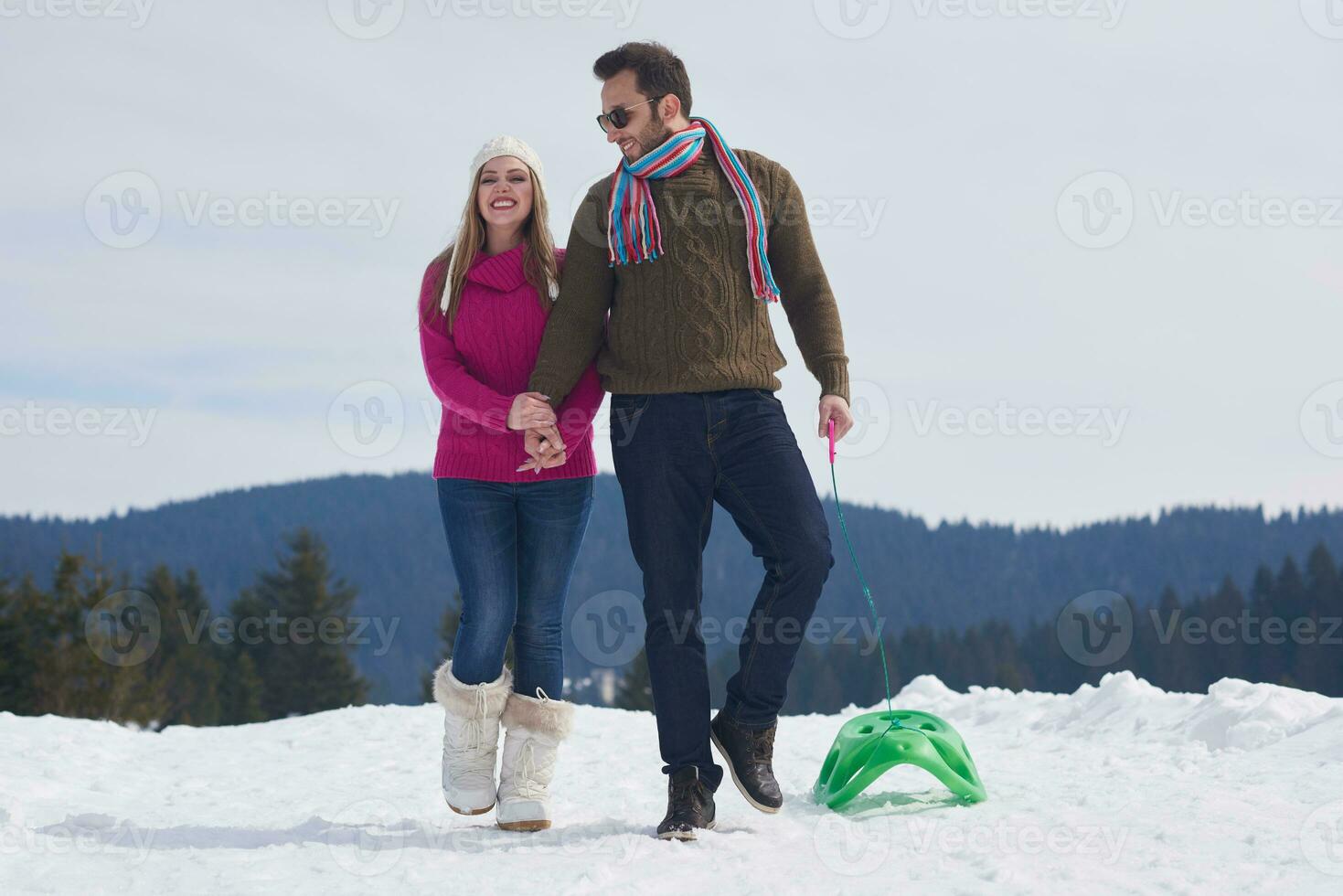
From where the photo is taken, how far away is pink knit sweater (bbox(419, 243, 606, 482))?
11.2ft

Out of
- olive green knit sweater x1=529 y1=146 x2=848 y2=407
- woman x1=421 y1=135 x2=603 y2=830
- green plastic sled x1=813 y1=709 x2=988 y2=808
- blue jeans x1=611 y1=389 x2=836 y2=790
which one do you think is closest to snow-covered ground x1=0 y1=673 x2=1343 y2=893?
green plastic sled x1=813 y1=709 x2=988 y2=808

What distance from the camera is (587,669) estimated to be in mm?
89562

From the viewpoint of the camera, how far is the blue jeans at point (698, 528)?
3.29m

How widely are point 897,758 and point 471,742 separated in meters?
1.34

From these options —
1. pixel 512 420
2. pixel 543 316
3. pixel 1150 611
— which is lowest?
pixel 1150 611

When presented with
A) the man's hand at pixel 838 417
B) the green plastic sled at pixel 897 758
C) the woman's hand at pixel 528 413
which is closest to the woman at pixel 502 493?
the woman's hand at pixel 528 413

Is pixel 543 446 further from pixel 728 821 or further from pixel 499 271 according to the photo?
pixel 728 821

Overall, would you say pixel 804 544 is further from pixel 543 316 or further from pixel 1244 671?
pixel 1244 671

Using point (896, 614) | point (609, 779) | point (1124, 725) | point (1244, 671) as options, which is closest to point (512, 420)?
point (609, 779)

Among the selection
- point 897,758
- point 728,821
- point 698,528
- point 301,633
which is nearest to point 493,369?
point 698,528

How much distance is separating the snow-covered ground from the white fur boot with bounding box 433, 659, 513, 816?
0.10 m

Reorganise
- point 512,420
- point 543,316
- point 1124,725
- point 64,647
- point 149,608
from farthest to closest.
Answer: point 149,608 < point 64,647 < point 1124,725 < point 543,316 < point 512,420

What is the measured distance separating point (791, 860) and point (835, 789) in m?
0.82

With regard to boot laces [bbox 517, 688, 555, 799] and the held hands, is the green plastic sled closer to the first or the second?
boot laces [bbox 517, 688, 555, 799]
